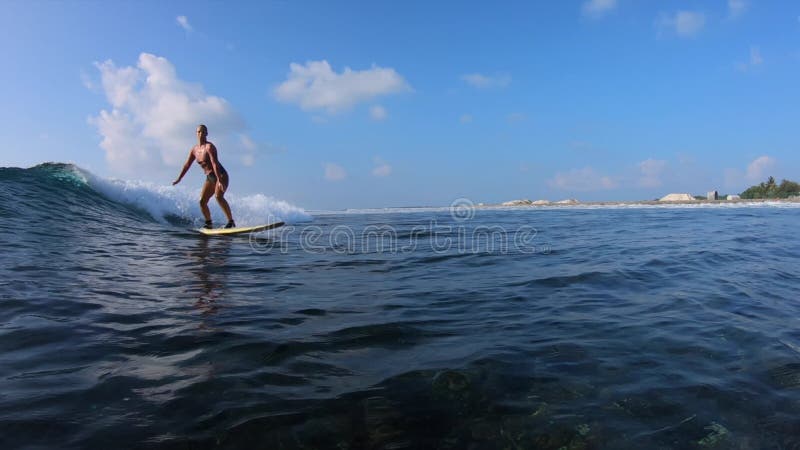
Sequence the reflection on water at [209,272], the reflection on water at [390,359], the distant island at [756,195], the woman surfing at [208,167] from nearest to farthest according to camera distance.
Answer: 1. the reflection on water at [390,359]
2. the reflection on water at [209,272]
3. the woman surfing at [208,167]
4. the distant island at [756,195]

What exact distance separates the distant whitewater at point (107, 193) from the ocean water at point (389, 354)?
5.12 metres

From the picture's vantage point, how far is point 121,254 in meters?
6.72

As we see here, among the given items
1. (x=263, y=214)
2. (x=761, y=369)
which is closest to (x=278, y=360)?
(x=761, y=369)

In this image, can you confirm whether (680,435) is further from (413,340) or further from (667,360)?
(413,340)

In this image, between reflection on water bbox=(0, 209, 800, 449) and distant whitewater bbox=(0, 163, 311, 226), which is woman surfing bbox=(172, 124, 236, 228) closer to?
distant whitewater bbox=(0, 163, 311, 226)

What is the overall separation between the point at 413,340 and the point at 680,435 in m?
1.81

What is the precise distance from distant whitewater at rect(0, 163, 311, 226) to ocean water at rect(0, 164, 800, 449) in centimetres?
512

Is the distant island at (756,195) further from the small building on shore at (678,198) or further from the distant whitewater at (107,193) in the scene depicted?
the distant whitewater at (107,193)

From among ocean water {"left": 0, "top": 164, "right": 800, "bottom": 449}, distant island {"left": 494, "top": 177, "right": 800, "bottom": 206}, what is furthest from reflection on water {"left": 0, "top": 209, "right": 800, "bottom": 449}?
distant island {"left": 494, "top": 177, "right": 800, "bottom": 206}

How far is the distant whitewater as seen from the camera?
418 inches

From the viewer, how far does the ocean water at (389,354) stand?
2.14 meters

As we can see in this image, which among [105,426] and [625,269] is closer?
[105,426]

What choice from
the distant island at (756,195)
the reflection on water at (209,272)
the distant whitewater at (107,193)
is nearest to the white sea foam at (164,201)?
the distant whitewater at (107,193)

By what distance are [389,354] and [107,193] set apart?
13.3 meters
